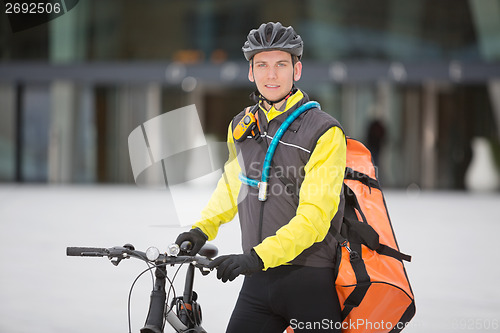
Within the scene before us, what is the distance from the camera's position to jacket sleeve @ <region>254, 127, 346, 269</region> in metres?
2.29

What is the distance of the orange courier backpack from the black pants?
0.05 m

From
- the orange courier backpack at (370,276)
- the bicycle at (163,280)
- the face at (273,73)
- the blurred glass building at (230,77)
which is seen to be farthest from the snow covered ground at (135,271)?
the blurred glass building at (230,77)

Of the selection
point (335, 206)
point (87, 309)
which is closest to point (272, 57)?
point (335, 206)

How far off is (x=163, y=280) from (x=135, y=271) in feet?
15.1

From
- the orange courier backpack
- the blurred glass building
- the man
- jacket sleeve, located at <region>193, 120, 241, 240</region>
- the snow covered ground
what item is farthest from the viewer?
the blurred glass building

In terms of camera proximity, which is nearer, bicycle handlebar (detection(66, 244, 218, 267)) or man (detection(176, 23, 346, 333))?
bicycle handlebar (detection(66, 244, 218, 267))

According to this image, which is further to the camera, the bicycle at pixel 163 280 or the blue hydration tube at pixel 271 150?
the blue hydration tube at pixel 271 150

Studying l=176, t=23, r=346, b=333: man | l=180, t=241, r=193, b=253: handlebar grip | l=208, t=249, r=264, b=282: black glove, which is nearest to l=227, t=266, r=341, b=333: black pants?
l=176, t=23, r=346, b=333: man

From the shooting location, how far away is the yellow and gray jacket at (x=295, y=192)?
7.61 ft

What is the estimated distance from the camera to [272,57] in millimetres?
2490

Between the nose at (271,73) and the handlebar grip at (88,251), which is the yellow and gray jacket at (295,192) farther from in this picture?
the handlebar grip at (88,251)

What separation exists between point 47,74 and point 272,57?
22.0m

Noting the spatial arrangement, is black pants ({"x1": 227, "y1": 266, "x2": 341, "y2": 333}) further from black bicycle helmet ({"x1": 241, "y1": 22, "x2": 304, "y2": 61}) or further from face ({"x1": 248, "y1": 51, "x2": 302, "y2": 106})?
black bicycle helmet ({"x1": 241, "y1": 22, "x2": 304, "y2": 61})

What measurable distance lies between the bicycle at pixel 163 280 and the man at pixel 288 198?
160 mm
